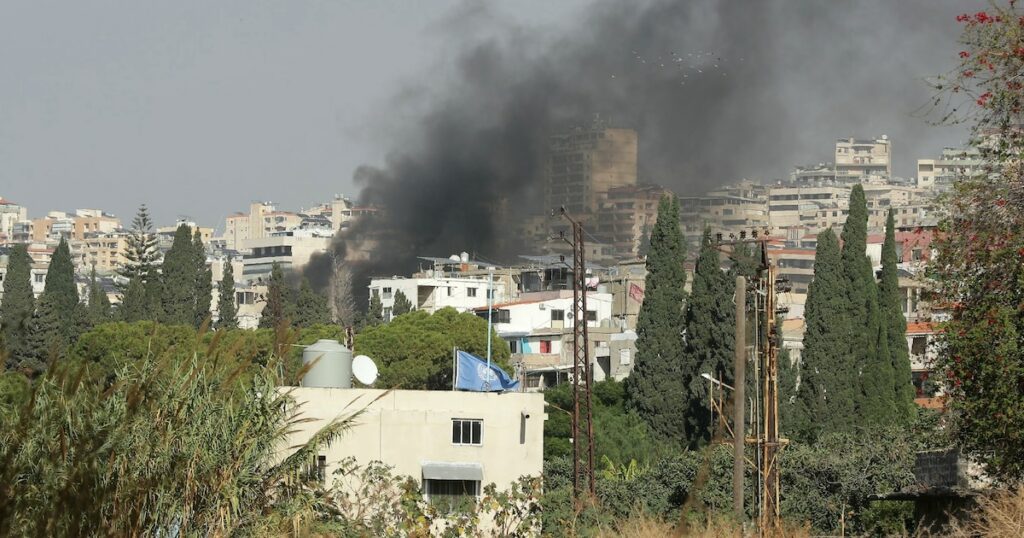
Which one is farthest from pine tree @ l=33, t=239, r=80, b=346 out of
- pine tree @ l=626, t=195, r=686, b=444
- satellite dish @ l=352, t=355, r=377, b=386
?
satellite dish @ l=352, t=355, r=377, b=386

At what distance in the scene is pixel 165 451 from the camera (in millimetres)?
8578

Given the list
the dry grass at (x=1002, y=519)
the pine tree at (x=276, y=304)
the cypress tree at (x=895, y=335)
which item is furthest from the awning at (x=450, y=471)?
the pine tree at (x=276, y=304)

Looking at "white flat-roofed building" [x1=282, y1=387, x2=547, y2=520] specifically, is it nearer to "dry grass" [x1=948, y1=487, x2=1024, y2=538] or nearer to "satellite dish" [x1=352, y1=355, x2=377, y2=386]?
"satellite dish" [x1=352, y1=355, x2=377, y2=386]

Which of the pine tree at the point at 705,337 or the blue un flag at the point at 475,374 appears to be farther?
the pine tree at the point at 705,337

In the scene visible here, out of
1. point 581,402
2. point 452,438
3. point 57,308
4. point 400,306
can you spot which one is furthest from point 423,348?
point 452,438

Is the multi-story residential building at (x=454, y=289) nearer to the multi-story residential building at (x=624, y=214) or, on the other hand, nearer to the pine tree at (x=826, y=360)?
the pine tree at (x=826, y=360)

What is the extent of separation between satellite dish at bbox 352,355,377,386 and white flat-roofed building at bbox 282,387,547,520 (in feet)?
1.14

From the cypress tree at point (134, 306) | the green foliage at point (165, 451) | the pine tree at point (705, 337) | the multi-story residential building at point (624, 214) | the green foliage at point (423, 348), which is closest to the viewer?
the green foliage at point (165, 451)

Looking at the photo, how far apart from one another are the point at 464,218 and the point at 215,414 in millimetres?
141572

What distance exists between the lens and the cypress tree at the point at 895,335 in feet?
168

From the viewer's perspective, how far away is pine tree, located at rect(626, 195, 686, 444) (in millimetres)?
52375

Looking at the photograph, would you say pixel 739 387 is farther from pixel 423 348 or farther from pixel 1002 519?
pixel 423 348

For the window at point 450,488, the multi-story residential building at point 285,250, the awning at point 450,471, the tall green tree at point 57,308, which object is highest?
the multi-story residential building at point 285,250

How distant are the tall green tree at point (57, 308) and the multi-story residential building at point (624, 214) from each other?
8507cm
